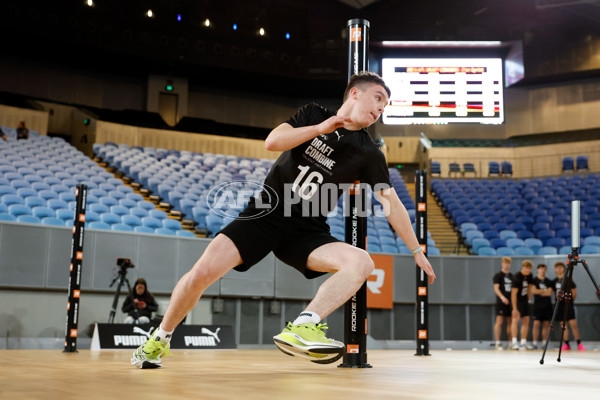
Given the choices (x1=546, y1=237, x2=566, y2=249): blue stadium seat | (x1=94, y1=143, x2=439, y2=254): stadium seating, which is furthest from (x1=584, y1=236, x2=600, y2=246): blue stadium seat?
(x1=94, y1=143, x2=439, y2=254): stadium seating

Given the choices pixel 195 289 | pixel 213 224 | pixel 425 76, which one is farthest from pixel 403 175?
pixel 195 289

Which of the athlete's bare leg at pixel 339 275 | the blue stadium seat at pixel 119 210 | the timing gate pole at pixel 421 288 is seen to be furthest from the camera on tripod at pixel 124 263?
the athlete's bare leg at pixel 339 275

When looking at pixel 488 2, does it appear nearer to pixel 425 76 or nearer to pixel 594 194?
pixel 425 76

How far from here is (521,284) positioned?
11805 mm

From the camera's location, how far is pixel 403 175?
22.5 m

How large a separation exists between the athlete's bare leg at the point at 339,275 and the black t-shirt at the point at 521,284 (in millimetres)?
9147

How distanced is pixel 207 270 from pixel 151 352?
0.66 meters

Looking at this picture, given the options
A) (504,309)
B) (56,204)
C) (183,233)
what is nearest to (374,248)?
(504,309)

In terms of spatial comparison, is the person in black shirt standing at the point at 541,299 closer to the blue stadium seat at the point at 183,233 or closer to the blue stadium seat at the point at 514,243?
the blue stadium seat at the point at 514,243

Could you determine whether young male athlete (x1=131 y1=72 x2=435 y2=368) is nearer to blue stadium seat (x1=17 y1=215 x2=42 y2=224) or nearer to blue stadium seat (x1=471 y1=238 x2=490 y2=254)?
blue stadium seat (x1=17 y1=215 x2=42 y2=224)

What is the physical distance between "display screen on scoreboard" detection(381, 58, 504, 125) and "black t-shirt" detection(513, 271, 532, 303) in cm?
774

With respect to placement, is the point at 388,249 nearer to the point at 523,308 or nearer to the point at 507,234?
the point at 523,308

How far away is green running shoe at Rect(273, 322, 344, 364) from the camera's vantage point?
309 centimetres

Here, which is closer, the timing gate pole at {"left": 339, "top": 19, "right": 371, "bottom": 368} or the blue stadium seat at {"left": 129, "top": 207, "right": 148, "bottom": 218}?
the timing gate pole at {"left": 339, "top": 19, "right": 371, "bottom": 368}
